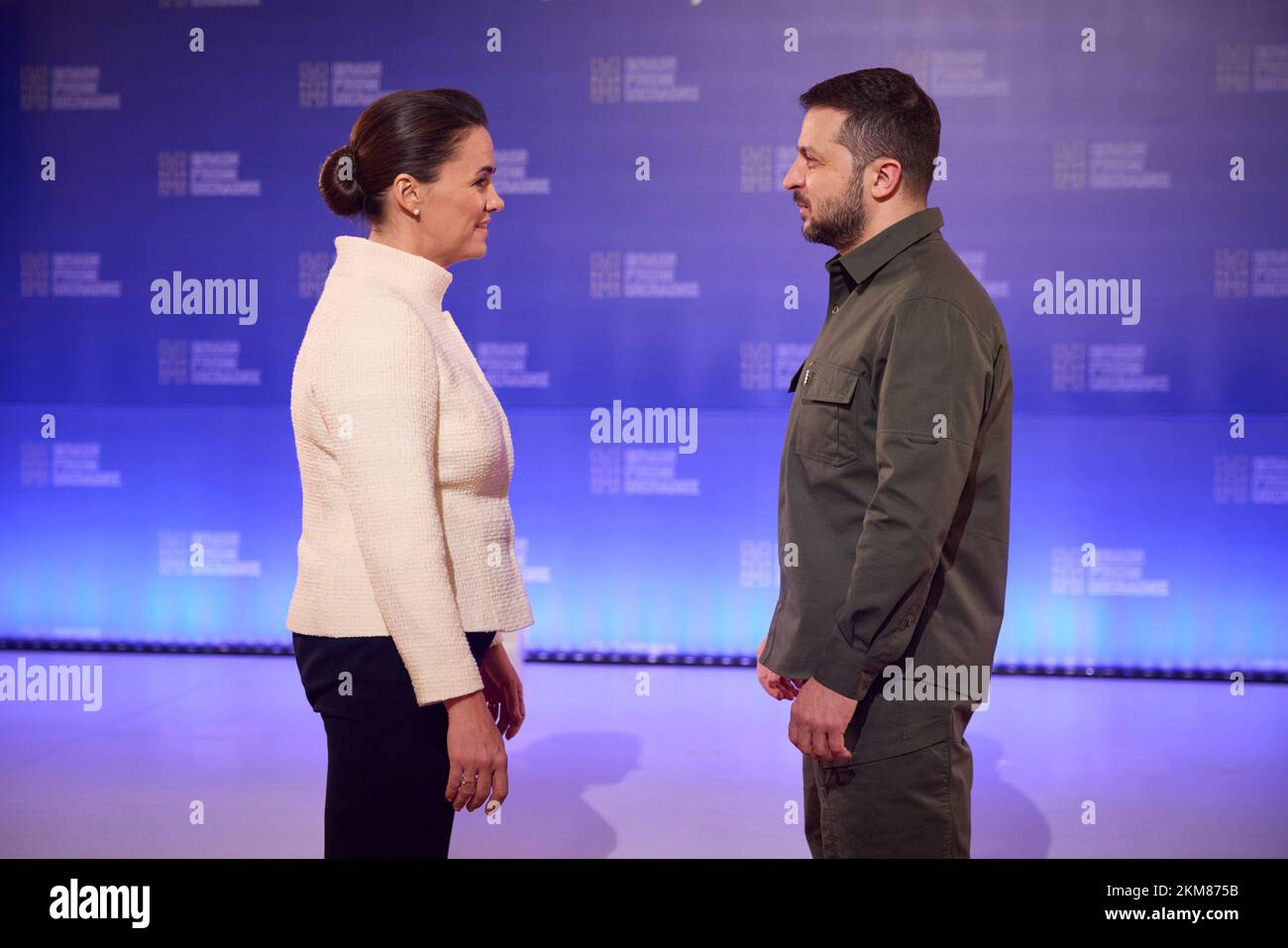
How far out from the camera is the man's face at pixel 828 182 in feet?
5.21

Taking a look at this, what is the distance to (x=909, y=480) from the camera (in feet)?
4.53

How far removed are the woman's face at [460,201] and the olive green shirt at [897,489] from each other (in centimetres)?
53

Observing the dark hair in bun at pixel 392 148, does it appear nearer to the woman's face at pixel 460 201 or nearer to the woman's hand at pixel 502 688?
the woman's face at pixel 460 201

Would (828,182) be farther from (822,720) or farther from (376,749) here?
(376,749)

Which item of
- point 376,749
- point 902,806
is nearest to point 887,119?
point 902,806

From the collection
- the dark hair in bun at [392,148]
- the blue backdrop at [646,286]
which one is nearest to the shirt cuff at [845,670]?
the dark hair in bun at [392,148]

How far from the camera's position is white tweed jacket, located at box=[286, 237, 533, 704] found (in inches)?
49.8

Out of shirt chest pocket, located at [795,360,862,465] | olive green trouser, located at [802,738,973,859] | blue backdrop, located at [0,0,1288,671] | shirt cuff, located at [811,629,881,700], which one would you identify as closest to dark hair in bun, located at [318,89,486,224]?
shirt chest pocket, located at [795,360,862,465]

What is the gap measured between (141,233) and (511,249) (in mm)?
1382

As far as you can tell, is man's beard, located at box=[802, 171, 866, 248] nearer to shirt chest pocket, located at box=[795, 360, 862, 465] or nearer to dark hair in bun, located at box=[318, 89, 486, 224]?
shirt chest pocket, located at box=[795, 360, 862, 465]

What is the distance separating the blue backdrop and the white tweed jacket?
2452 millimetres

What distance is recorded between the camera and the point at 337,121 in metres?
3.92

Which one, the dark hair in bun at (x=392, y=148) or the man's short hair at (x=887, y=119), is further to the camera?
the man's short hair at (x=887, y=119)
